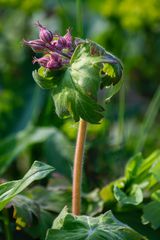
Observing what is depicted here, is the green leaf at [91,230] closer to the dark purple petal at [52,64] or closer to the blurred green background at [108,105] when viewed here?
the dark purple petal at [52,64]

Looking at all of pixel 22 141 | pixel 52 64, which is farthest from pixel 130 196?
pixel 22 141

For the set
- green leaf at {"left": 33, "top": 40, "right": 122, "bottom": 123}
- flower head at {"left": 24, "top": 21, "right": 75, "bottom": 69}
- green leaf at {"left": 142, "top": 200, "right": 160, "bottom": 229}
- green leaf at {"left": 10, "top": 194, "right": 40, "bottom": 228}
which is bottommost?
green leaf at {"left": 142, "top": 200, "right": 160, "bottom": 229}

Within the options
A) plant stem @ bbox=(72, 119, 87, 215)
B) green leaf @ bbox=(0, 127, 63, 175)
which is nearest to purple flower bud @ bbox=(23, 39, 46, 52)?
plant stem @ bbox=(72, 119, 87, 215)

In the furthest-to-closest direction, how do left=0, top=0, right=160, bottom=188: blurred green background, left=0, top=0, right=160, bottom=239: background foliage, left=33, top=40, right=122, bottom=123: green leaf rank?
left=0, top=0, right=160, bottom=188: blurred green background
left=0, top=0, right=160, bottom=239: background foliage
left=33, top=40, right=122, bottom=123: green leaf

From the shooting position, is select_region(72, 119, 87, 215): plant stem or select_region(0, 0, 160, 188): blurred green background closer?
select_region(72, 119, 87, 215): plant stem

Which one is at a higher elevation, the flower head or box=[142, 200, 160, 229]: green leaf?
the flower head

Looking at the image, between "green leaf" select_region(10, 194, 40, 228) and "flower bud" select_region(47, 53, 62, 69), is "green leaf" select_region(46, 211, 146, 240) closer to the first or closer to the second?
"green leaf" select_region(10, 194, 40, 228)

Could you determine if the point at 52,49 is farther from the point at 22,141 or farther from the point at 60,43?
the point at 22,141
